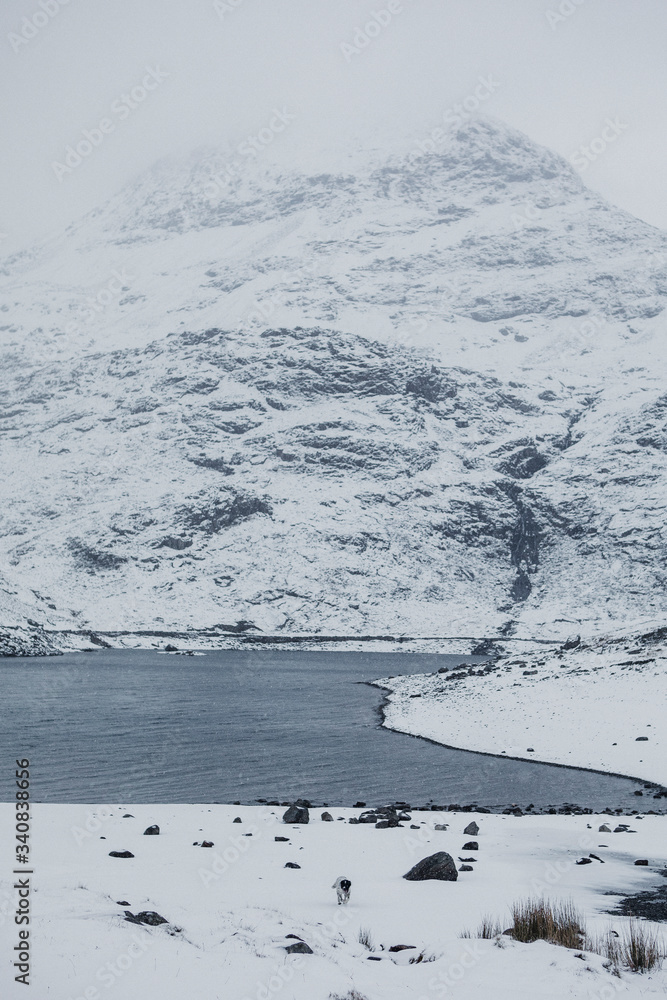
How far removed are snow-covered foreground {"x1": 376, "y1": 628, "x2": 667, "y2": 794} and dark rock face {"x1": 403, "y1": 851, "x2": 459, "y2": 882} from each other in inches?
655

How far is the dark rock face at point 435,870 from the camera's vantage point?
1534cm

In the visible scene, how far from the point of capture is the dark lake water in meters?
27.4

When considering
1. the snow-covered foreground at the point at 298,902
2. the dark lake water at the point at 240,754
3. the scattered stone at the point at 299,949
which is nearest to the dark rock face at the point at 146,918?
the snow-covered foreground at the point at 298,902

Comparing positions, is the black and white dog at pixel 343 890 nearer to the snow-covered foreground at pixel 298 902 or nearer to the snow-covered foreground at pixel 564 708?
the snow-covered foreground at pixel 298 902

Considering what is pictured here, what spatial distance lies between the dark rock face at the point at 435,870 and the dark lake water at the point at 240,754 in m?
10.3

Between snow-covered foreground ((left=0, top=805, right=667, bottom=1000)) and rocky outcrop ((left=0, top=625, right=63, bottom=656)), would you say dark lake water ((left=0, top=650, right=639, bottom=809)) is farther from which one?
rocky outcrop ((left=0, top=625, right=63, bottom=656))

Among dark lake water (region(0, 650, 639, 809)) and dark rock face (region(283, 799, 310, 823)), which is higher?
dark rock face (region(283, 799, 310, 823))

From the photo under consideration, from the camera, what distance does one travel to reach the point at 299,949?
9688 millimetres

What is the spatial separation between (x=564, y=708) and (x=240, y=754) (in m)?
16.9

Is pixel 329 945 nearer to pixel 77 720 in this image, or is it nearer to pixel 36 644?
pixel 77 720

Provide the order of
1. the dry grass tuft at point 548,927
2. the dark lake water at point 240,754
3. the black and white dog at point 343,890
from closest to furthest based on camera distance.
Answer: the dry grass tuft at point 548,927
the black and white dog at point 343,890
the dark lake water at point 240,754

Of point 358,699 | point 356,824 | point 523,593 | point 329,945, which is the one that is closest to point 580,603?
point 523,593

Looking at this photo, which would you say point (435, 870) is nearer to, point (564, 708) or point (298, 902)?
point (298, 902)

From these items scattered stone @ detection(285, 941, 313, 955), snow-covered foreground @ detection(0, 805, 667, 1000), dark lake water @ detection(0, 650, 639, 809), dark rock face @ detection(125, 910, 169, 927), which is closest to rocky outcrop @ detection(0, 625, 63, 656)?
dark lake water @ detection(0, 650, 639, 809)
